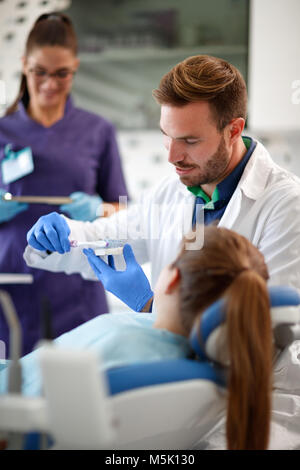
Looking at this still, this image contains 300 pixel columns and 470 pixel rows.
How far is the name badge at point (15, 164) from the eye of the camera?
2.03 m

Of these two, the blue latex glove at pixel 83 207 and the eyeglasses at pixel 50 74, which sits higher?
the eyeglasses at pixel 50 74

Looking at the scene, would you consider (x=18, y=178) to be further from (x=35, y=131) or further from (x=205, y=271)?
(x=205, y=271)

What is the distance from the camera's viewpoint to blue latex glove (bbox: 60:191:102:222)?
2.05 metres

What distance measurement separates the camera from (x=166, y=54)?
3.19 metres

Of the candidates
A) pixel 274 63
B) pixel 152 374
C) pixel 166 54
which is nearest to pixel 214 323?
pixel 152 374

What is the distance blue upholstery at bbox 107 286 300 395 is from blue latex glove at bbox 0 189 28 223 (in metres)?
1.16

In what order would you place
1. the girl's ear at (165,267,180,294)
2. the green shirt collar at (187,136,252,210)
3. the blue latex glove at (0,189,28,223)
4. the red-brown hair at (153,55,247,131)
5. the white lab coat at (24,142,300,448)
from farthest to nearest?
1. the blue latex glove at (0,189,28,223)
2. the green shirt collar at (187,136,252,210)
3. the red-brown hair at (153,55,247,131)
4. the white lab coat at (24,142,300,448)
5. the girl's ear at (165,267,180,294)

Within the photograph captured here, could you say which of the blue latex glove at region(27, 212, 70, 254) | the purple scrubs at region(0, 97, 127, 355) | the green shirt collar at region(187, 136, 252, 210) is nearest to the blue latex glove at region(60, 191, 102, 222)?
the purple scrubs at region(0, 97, 127, 355)

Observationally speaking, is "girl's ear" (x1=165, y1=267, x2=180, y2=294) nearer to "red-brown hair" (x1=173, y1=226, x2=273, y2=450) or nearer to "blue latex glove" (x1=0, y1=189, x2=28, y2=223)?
"red-brown hair" (x1=173, y1=226, x2=273, y2=450)

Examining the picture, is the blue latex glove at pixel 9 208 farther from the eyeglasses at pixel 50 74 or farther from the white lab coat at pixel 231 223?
the eyeglasses at pixel 50 74

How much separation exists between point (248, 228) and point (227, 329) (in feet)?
1.94

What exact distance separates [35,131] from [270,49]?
1.40 metres

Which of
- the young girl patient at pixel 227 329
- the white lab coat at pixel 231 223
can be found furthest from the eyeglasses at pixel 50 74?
the young girl patient at pixel 227 329
